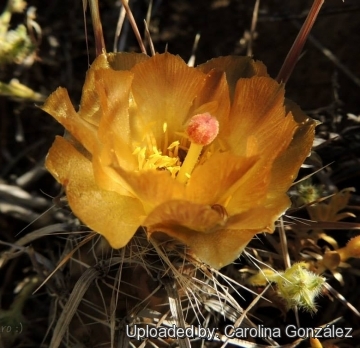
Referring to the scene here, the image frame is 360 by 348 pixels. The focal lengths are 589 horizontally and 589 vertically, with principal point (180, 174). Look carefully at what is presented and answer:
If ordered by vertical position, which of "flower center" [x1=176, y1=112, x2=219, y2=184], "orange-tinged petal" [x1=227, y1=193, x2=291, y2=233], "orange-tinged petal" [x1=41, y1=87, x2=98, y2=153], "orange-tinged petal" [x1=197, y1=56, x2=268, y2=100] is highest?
"orange-tinged petal" [x1=41, y1=87, x2=98, y2=153]

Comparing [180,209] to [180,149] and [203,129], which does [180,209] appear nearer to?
[203,129]

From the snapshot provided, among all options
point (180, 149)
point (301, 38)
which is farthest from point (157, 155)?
point (301, 38)

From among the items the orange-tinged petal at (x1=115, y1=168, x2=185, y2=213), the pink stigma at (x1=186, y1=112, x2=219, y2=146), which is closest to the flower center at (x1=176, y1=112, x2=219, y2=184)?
the pink stigma at (x1=186, y1=112, x2=219, y2=146)

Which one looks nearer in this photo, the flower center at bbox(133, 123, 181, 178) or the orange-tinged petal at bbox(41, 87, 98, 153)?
the orange-tinged petal at bbox(41, 87, 98, 153)

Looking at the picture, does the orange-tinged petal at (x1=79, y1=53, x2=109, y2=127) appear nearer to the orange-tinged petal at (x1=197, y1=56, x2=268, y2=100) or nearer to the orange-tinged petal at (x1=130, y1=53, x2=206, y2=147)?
the orange-tinged petal at (x1=130, y1=53, x2=206, y2=147)

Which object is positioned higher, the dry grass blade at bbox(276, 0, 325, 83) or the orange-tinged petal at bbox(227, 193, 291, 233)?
the dry grass blade at bbox(276, 0, 325, 83)

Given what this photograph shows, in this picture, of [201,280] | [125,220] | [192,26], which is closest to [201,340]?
[201,280]

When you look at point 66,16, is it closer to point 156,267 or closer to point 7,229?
point 7,229

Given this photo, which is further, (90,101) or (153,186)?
(90,101)
